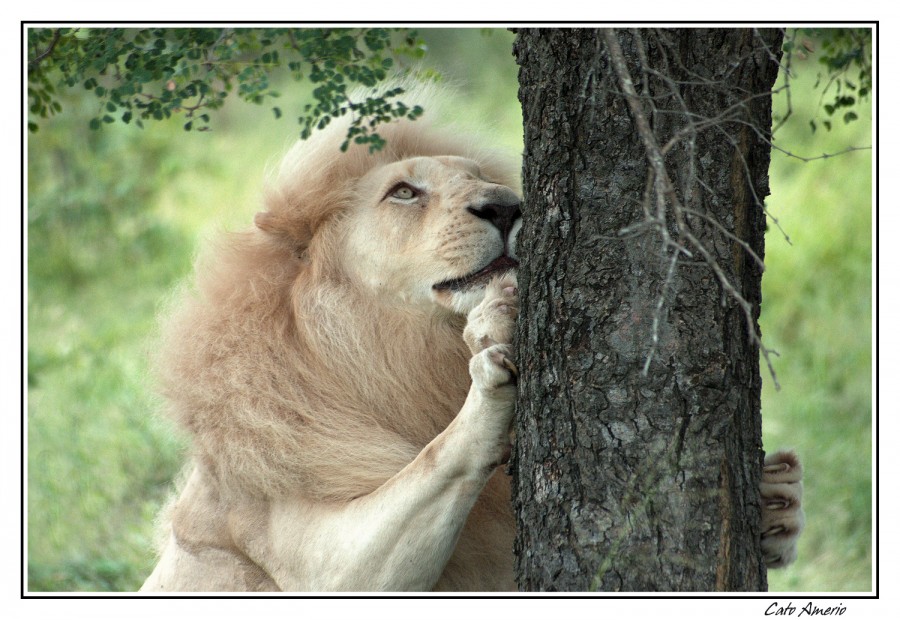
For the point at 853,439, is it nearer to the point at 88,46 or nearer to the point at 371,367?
the point at 371,367

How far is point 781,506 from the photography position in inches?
128

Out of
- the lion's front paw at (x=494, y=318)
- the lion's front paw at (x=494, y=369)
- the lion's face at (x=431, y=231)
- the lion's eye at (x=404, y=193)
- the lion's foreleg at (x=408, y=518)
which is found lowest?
the lion's foreleg at (x=408, y=518)

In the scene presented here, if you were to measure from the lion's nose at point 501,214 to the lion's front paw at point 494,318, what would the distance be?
344 millimetres

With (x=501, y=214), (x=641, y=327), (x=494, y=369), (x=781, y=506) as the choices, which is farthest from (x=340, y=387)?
(x=781, y=506)

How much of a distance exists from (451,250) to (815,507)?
4505 mm

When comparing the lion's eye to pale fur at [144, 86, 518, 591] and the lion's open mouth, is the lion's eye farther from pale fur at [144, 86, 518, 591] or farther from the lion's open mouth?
the lion's open mouth

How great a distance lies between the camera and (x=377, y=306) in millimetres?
3668

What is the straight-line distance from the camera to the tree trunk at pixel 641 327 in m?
2.64

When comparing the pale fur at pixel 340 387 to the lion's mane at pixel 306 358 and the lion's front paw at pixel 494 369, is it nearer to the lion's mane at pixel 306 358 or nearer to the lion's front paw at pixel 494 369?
the lion's mane at pixel 306 358

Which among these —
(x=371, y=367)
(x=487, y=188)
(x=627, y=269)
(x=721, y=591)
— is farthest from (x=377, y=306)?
(x=721, y=591)

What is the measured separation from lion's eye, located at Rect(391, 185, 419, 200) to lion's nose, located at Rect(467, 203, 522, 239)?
0.30 meters

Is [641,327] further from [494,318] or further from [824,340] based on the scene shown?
[824,340]

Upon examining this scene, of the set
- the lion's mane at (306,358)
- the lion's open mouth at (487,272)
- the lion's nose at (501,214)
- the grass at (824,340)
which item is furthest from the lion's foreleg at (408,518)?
the grass at (824,340)

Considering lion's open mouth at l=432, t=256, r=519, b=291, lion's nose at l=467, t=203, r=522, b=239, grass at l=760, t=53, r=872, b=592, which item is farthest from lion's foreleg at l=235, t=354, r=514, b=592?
grass at l=760, t=53, r=872, b=592
